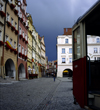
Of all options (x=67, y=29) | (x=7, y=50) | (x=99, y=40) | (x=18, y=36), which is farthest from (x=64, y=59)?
(x=99, y=40)

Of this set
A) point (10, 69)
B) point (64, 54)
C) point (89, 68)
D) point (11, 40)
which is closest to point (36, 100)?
point (89, 68)

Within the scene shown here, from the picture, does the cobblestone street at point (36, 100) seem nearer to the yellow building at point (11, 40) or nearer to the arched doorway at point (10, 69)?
the yellow building at point (11, 40)

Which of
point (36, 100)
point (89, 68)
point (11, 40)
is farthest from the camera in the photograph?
point (11, 40)

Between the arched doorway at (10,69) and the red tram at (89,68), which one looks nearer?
the red tram at (89,68)

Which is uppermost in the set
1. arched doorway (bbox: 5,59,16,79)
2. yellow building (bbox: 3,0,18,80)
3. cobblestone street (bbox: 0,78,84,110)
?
yellow building (bbox: 3,0,18,80)

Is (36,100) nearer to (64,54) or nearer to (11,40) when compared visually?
(11,40)

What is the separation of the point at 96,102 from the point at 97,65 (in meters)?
1.59

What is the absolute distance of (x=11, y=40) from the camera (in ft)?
87.1

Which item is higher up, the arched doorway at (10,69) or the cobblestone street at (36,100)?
the arched doorway at (10,69)

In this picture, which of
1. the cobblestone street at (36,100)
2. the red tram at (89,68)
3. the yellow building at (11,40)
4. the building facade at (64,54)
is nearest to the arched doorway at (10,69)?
the yellow building at (11,40)

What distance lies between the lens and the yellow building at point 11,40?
78.1ft

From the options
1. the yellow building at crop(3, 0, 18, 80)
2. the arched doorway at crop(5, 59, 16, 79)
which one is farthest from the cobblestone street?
the arched doorway at crop(5, 59, 16, 79)

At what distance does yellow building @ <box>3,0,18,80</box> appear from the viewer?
2381cm

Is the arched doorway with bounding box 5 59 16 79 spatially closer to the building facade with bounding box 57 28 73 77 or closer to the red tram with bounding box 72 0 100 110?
the red tram with bounding box 72 0 100 110
